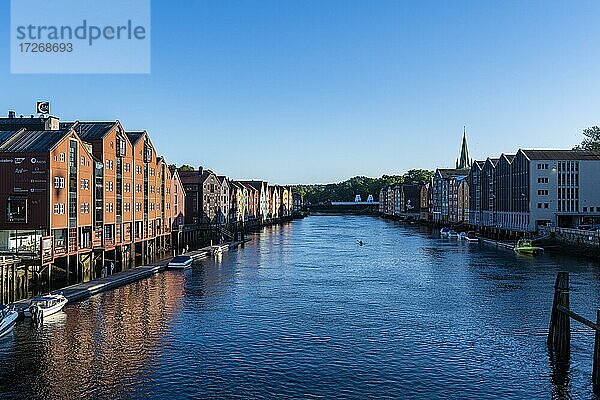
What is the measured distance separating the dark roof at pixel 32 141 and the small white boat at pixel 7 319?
21.3 m

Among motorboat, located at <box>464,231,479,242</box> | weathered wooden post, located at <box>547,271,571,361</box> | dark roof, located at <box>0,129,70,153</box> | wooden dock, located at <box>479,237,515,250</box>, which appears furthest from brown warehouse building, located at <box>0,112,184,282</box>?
motorboat, located at <box>464,231,479,242</box>

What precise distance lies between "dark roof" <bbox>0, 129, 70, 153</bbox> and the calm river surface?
52.0 feet

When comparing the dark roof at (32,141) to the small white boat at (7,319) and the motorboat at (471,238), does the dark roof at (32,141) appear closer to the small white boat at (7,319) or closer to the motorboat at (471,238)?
the small white boat at (7,319)

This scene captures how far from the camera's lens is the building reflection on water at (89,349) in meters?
29.5

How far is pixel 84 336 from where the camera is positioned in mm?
38562

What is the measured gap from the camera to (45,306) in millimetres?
42656

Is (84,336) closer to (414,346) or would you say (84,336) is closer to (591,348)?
(414,346)

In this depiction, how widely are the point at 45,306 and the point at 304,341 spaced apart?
724 inches

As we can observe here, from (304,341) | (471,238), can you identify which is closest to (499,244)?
(471,238)

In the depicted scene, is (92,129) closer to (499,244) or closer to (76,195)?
(76,195)

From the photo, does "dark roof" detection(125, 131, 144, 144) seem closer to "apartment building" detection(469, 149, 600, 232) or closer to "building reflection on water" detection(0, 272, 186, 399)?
"building reflection on water" detection(0, 272, 186, 399)

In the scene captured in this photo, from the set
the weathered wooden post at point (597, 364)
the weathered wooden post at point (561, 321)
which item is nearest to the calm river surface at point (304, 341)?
the weathered wooden post at point (597, 364)

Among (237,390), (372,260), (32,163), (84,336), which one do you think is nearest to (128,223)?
(32,163)

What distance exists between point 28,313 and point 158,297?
41.7 feet
